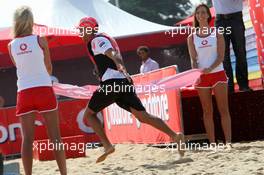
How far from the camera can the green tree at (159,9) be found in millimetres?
56188

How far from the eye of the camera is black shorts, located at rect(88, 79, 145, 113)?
720 cm

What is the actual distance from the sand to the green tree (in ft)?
155

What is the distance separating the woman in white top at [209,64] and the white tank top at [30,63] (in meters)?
2.46

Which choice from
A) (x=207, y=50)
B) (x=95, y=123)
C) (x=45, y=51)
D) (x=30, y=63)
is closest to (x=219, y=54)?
(x=207, y=50)

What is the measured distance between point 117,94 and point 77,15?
12.0 metres

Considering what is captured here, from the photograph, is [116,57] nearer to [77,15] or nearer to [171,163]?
[171,163]

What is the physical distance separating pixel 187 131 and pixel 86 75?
13577mm

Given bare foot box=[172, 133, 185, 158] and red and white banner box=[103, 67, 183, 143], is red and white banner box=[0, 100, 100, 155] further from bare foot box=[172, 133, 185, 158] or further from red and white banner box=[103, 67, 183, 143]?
bare foot box=[172, 133, 185, 158]

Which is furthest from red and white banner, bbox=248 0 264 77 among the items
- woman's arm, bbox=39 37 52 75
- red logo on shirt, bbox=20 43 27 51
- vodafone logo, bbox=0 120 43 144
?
vodafone logo, bbox=0 120 43 144

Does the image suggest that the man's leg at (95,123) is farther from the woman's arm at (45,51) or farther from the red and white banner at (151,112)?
the woman's arm at (45,51)

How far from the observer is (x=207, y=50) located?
Result: 7.94 m

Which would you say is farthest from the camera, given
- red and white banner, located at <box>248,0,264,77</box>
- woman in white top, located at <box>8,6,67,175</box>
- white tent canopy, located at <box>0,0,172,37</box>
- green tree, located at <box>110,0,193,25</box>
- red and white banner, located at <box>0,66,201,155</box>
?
green tree, located at <box>110,0,193,25</box>
